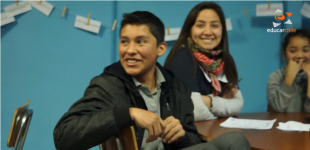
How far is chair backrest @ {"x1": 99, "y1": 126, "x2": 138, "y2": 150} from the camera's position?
30.2 inches

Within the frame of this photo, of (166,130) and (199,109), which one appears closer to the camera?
(166,130)

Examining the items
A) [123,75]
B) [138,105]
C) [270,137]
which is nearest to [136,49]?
[123,75]

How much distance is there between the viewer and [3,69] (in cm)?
230

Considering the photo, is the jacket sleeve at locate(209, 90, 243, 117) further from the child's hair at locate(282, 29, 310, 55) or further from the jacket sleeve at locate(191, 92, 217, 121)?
the child's hair at locate(282, 29, 310, 55)

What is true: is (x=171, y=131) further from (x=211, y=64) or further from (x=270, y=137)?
(x=211, y=64)

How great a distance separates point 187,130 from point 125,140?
52cm

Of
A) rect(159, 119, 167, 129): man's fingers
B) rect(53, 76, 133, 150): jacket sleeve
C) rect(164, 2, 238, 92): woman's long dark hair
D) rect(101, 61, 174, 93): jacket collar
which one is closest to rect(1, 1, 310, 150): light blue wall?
rect(164, 2, 238, 92): woman's long dark hair

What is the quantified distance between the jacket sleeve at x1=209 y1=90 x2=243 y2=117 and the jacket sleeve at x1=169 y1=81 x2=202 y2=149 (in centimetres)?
28

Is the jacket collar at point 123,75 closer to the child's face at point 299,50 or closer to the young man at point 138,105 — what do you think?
the young man at point 138,105

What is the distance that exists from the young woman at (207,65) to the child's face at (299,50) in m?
0.59

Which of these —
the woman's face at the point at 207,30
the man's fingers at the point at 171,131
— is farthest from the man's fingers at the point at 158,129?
the woman's face at the point at 207,30

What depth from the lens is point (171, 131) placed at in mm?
991

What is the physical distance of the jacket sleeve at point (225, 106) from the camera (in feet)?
5.18

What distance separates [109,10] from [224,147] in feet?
5.70
